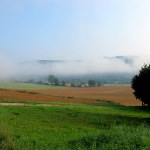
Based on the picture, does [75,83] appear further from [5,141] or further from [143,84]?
[5,141]

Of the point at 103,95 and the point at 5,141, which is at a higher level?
the point at 5,141

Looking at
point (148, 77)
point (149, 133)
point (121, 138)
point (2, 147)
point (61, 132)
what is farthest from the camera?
point (148, 77)

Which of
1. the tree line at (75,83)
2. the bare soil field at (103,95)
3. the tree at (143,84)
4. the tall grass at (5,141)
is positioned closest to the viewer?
the tall grass at (5,141)

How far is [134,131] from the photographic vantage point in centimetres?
1562

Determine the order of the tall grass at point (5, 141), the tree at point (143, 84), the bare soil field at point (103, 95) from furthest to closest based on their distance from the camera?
1. the bare soil field at point (103, 95)
2. the tree at point (143, 84)
3. the tall grass at point (5, 141)

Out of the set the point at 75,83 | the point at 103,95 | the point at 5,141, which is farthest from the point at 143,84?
the point at 75,83

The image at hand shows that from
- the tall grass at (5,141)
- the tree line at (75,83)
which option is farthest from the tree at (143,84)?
the tree line at (75,83)

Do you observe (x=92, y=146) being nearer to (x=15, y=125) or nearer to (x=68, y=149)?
(x=68, y=149)

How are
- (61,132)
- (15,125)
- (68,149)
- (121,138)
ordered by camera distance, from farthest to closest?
(15,125) → (61,132) → (121,138) → (68,149)

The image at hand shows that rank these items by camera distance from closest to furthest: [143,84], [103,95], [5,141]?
1. [5,141]
2. [143,84]
3. [103,95]

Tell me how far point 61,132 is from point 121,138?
20.6 feet

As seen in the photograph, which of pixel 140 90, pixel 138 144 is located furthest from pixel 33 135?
pixel 140 90

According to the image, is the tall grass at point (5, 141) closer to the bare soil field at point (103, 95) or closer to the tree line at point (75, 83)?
the bare soil field at point (103, 95)

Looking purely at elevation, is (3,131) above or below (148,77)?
below
